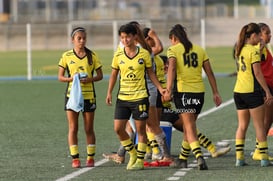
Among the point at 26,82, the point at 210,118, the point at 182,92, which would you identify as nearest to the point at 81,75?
the point at 182,92

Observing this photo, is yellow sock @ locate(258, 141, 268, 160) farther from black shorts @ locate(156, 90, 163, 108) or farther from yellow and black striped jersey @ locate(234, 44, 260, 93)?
black shorts @ locate(156, 90, 163, 108)

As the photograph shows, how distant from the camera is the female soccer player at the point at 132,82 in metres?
13.0

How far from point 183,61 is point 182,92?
394mm

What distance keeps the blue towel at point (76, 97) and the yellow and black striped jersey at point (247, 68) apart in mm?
2015

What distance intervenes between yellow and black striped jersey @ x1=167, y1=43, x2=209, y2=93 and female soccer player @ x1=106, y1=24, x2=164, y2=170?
296 millimetres

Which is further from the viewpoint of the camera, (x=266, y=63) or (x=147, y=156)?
(x=147, y=156)

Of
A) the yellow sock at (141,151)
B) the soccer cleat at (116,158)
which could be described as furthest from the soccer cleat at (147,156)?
the yellow sock at (141,151)

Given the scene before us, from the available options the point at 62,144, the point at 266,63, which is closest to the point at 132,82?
the point at 266,63

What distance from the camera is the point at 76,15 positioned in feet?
252

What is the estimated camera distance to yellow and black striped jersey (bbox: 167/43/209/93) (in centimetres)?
1312

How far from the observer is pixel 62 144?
16078 mm

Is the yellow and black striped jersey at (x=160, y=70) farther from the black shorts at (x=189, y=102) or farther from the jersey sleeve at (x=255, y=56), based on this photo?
the jersey sleeve at (x=255, y=56)

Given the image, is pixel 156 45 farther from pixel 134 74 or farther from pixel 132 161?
pixel 132 161

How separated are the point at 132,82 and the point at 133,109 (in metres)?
0.34
